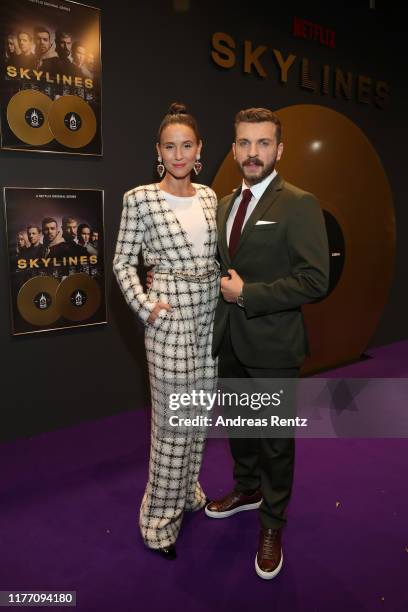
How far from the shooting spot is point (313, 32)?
3.58 m

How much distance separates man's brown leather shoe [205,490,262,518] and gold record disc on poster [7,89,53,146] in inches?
78.5

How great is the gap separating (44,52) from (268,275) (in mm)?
1758

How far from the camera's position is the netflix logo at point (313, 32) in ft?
11.4

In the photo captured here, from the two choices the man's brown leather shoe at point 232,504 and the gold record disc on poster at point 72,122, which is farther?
the gold record disc on poster at point 72,122

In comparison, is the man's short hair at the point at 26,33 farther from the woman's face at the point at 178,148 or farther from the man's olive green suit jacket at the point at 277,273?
the man's olive green suit jacket at the point at 277,273

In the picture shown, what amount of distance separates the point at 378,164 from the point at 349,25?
109 centimetres

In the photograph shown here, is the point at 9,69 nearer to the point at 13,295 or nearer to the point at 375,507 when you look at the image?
the point at 13,295

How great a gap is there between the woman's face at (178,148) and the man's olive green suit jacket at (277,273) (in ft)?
0.87

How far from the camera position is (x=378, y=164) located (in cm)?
408

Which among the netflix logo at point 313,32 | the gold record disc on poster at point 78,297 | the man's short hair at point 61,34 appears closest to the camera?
the man's short hair at point 61,34

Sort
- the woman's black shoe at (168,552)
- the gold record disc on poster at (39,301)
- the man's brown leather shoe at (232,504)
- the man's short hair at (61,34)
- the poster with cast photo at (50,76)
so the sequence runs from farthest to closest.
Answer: the gold record disc on poster at (39,301), the man's short hair at (61,34), the poster with cast photo at (50,76), the man's brown leather shoe at (232,504), the woman's black shoe at (168,552)

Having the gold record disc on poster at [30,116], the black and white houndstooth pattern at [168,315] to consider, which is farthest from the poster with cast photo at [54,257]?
the black and white houndstooth pattern at [168,315]

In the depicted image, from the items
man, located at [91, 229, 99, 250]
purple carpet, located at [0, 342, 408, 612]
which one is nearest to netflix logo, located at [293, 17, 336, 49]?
man, located at [91, 229, 99, 250]

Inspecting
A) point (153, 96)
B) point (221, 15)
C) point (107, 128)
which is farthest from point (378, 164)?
point (107, 128)
